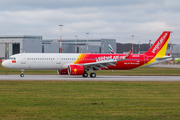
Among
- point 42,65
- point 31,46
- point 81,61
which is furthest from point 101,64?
point 31,46

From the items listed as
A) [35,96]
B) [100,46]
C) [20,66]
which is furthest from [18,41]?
[35,96]

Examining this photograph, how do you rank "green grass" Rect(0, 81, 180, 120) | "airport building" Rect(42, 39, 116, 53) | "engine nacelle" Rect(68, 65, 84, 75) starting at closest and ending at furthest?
"green grass" Rect(0, 81, 180, 120)
"engine nacelle" Rect(68, 65, 84, 75)
"airport building" Rect(42, 39, 116, 53)

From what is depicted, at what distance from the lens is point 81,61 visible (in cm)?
3834

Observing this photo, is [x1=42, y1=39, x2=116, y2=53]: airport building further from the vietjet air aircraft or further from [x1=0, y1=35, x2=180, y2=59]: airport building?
the vietjet air aircraft

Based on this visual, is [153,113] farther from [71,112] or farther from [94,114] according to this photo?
[71,112]

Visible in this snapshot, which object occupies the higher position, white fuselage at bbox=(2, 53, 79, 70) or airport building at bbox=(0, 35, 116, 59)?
airport building at bbox=(0, 35, 116, 59)

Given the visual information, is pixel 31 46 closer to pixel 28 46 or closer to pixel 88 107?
pixel 28 46

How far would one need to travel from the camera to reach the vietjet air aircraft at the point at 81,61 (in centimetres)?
3669

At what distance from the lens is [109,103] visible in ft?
51.9

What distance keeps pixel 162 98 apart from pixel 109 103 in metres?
4.24

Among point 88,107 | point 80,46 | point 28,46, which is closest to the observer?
point 88,107

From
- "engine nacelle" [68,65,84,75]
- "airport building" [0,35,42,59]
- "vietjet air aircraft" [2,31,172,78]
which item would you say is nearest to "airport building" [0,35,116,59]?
"airport building" [0,35,42,59]

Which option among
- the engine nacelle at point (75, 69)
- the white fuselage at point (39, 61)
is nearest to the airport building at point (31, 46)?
the white fuselage at point (39, 61)

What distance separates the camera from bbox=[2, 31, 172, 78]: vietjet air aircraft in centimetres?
3669
